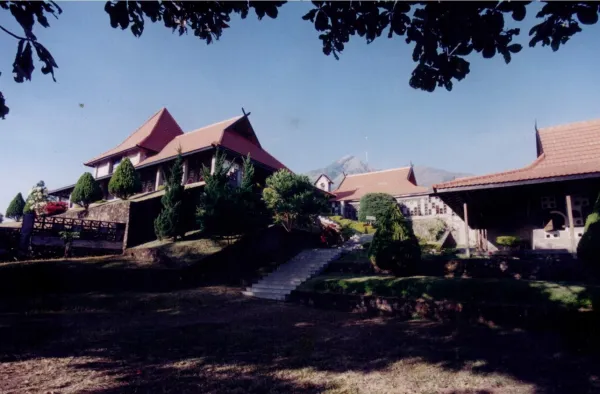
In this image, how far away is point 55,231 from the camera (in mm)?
15102

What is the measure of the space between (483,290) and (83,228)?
17824 mm

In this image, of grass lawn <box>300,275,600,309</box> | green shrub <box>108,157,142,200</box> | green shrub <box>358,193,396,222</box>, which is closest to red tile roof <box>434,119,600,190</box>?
grass lawn <box>300,275,600,309</box>

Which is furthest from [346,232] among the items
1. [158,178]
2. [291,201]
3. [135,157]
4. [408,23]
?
[408,23]

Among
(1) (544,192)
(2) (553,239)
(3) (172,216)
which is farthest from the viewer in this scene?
(3) (172,216)

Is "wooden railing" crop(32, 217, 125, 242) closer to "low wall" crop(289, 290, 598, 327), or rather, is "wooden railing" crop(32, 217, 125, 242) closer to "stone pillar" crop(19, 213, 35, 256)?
"stone pillar" crop(19, 213, 35, 256)

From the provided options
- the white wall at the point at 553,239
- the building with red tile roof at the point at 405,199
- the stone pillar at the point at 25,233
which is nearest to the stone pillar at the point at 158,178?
the stone pillar at the point at 25,233

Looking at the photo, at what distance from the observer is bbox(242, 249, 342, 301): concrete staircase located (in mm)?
13128

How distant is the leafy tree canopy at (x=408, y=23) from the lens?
295 cm

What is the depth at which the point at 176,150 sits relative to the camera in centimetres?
2395

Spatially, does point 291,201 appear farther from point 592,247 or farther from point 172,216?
point 592,247

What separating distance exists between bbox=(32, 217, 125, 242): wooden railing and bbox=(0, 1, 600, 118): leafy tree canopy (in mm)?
14977

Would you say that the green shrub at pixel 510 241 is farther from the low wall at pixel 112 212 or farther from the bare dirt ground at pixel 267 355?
the low wall at pixel 112 212

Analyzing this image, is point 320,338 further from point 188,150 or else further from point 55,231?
point 188,150

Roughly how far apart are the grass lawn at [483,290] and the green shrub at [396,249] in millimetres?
1063
